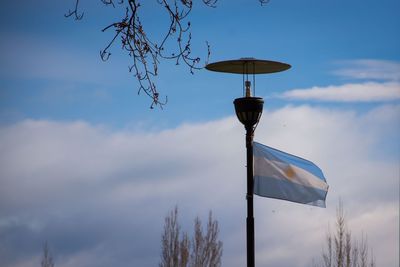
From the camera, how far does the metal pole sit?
8.77m

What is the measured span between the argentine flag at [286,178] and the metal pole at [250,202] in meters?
0.36

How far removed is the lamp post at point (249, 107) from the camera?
8797 mm

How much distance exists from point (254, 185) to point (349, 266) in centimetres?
1072

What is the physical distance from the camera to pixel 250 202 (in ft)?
29.1

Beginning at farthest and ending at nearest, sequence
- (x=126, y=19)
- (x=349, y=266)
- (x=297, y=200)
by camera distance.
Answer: (x=349, y=266)
(x=297, y=200)
(x=126, y=19)

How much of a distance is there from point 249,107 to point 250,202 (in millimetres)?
1059

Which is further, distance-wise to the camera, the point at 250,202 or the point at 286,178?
the point at 286,178

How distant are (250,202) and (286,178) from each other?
0.87 meters

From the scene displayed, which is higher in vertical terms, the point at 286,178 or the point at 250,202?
the point at 286,178

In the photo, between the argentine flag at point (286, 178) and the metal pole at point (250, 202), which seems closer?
the metal pole at point (250, 202)

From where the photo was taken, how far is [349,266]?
19281 mm

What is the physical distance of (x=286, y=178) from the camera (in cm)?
955

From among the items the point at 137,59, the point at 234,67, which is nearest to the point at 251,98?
the point at 234,67

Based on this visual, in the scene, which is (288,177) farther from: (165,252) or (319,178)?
(165,252)
